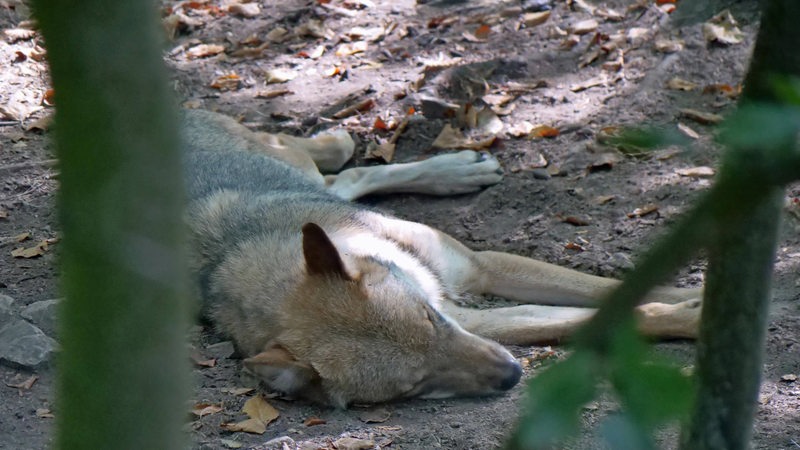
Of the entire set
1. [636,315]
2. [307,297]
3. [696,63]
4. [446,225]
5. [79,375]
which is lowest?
[446,225]

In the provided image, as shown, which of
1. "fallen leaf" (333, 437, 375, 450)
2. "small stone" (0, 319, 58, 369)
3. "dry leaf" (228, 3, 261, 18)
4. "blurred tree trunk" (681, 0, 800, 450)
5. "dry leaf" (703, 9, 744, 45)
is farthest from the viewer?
"dry leaf" (228, 3, 261, 18)

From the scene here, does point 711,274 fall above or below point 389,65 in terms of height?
above

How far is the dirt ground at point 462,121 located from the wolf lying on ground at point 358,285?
14cm

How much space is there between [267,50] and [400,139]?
211 cm

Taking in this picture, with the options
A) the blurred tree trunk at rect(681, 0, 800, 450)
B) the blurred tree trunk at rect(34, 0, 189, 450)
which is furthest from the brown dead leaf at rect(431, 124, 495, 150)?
the blurred tree trunk at rect(34, 0, 189, 450)

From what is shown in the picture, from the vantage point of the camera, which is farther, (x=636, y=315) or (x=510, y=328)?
(x=510, y=328)

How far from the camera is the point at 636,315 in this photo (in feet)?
3.24

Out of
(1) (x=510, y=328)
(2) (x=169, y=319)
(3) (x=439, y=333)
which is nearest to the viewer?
(2) (x=169, y=319)

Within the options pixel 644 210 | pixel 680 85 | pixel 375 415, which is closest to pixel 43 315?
pixel 375 415

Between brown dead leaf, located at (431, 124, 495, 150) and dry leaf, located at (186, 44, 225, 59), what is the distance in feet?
9.18

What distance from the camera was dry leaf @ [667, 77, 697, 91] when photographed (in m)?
6.43

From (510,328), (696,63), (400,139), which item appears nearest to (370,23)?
(400,139)

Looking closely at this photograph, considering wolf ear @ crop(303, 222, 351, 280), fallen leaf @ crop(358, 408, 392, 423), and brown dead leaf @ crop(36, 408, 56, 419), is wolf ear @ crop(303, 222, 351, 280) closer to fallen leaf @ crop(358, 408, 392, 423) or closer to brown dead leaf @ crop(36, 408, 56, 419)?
fallen leaf @ crop(358, 408, 392, 423)

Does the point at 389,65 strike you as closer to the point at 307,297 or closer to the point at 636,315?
the point at 307,297
